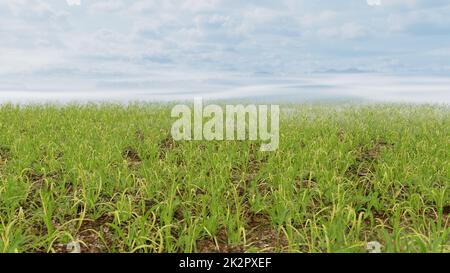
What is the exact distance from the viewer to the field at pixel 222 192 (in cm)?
401

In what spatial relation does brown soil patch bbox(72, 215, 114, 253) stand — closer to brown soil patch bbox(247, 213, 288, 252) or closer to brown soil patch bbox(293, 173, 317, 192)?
brown soil patch bbox(247, 213, 288, 252)

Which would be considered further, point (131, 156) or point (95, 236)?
point (131, 156)

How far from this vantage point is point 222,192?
529 cm

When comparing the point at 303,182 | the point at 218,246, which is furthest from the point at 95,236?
the point at 303,182

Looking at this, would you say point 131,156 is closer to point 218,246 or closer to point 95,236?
point 95,236

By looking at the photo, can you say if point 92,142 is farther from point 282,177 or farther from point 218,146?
point 282,177

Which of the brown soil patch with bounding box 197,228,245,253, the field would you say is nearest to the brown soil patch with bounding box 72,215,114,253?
the field
